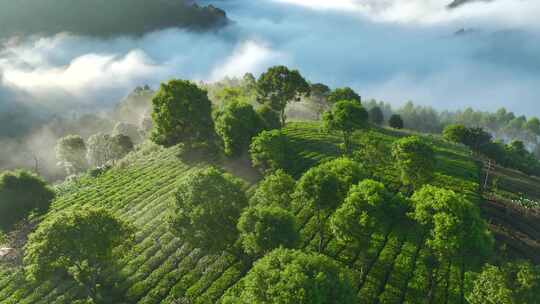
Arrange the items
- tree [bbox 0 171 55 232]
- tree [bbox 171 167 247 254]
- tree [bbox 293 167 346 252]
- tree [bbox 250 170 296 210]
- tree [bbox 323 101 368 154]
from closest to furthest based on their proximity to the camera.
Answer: tree [bbox 171 167 247 254], tree [bbox 293 167 346 252], tree [bbox 250 170 296 210], tree [bbox 0 171 55 232], tree [bbox 323 101 368 154]

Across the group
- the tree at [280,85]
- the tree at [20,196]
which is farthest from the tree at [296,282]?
the tree at [280,85]

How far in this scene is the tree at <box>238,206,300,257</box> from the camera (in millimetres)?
44250

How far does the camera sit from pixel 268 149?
229ft

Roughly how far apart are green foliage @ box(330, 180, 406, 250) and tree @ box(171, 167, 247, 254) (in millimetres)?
12659

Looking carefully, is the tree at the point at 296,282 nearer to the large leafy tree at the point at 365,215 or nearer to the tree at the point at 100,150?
the large leafy tree at the point at 365,215

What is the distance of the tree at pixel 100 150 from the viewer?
10812 centimetres

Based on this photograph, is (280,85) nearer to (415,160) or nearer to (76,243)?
(415,160)

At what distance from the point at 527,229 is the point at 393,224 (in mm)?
30059

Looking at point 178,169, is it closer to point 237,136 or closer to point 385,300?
point 237,136

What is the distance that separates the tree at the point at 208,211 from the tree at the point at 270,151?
64.2ft

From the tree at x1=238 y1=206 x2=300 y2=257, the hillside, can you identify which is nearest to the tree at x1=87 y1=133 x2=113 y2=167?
the hillside

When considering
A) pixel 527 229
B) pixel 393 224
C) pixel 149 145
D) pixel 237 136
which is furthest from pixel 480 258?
pixel 149 145

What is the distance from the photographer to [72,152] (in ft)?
390

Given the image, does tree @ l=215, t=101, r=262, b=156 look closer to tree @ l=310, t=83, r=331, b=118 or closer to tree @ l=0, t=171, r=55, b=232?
tree @ l=0, t=171, r=55, b=232
